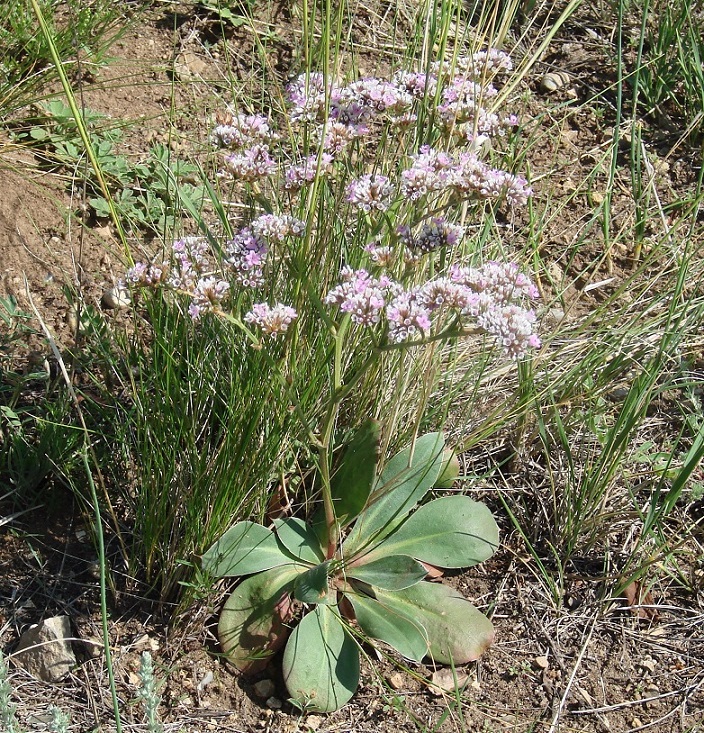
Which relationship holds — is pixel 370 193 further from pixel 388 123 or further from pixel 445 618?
pixel 445 618

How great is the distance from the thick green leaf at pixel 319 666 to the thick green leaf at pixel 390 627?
0.20ft

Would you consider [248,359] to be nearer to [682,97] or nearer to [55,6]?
[55,6]

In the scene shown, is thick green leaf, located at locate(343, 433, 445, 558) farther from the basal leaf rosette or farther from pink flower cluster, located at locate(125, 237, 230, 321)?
pink flower cluster, located at locate(125, 237, 230, 321)

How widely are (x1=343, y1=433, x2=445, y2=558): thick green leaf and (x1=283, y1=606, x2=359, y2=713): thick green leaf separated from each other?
0.20m

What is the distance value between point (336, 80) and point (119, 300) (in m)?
0.96

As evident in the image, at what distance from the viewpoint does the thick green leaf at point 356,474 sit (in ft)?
6.27

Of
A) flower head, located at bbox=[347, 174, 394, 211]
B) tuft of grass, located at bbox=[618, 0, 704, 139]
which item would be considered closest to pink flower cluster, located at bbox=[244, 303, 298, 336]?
flower head, located at bbox=[347, 174, 394, 211]

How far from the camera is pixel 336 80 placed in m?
1.88

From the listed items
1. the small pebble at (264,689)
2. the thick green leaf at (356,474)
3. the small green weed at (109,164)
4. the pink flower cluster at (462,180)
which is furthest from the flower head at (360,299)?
the small green weed at (109,164)

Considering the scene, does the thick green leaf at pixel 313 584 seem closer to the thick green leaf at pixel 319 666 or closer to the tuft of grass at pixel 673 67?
the thick green leaf at pixel 319 666

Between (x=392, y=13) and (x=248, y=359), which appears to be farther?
(x=392, y=13)

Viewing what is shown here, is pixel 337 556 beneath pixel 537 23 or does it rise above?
beneath

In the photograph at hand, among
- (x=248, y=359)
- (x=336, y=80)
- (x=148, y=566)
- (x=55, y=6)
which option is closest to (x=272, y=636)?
(x=148, y=566)

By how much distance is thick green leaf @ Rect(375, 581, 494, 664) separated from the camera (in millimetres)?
1868
